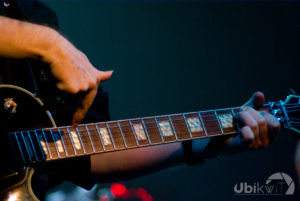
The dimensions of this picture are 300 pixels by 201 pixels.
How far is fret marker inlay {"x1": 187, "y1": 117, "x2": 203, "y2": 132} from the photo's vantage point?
3.53 feet

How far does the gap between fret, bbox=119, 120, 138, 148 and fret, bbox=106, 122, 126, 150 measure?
11 mm

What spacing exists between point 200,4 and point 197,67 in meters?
0.43

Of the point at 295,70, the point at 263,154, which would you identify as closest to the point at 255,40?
the point at 295,70

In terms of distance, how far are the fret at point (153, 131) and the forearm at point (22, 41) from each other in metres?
0.39

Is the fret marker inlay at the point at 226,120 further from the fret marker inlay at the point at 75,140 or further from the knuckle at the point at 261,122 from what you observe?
the fret marker inlay at the point at 75,140

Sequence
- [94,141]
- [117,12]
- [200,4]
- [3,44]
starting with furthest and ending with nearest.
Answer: [200,4] < [117,12] < [94,141] < [3,44]

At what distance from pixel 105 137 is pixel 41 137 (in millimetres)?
163

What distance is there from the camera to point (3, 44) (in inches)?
28.3

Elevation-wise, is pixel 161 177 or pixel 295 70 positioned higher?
pixel 295 70

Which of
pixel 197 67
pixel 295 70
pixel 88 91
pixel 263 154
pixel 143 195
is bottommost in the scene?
pixel 143 195

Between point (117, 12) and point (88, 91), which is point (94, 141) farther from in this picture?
point (117, 12)

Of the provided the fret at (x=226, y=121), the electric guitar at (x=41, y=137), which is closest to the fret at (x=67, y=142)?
the electric guitar at (x=41, y=137)

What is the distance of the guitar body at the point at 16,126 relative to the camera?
0.83 meters

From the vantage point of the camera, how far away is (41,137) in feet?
2.88
